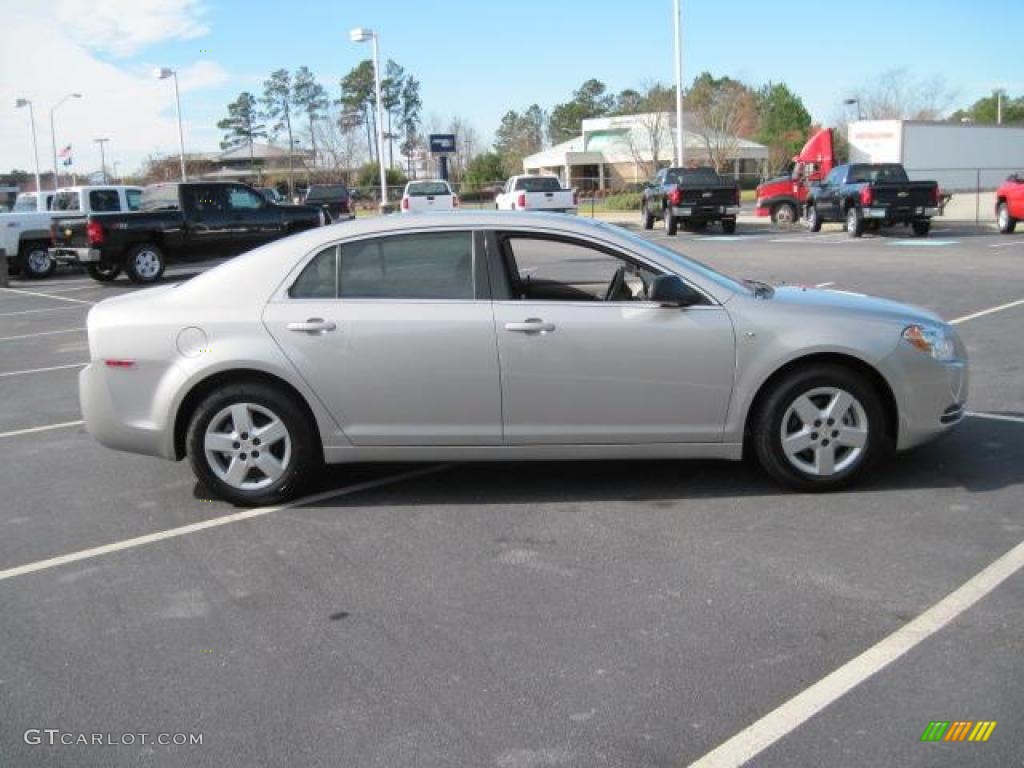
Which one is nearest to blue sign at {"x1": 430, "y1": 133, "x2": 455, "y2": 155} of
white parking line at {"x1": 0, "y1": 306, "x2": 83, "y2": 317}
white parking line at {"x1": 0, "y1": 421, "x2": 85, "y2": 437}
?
white parking line at {"x1": 0, "y1": 306, "x2": 83, "y2": 317}

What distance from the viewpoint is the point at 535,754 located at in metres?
3.04

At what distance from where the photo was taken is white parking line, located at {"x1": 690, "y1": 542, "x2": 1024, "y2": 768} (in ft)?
9.90

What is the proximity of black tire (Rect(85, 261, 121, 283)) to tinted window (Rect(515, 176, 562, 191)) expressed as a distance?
14.5 metres

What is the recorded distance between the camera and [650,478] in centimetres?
574

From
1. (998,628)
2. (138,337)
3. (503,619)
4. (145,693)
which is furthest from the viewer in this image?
(138,337)

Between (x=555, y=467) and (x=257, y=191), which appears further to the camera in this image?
(x=257, y=191)

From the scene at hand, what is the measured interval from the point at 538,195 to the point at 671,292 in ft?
85.8

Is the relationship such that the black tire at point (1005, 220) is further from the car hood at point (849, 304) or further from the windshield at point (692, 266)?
the windshield at point (692, 266)

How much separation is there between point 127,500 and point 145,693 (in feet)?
8.19

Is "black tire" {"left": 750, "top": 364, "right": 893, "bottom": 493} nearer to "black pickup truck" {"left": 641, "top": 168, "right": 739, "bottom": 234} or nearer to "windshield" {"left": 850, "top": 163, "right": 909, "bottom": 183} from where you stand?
"windshield" {"left": 850, "top": 163, "right": 909, "bottom": 183}

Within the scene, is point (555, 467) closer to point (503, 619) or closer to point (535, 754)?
point (503, 619)

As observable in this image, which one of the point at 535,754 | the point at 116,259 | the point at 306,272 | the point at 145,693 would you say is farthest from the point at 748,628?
the point at 116,259

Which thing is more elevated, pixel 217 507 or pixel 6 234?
pixel 6 234

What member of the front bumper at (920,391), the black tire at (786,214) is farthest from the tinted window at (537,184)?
the front bumper at (920,391)
